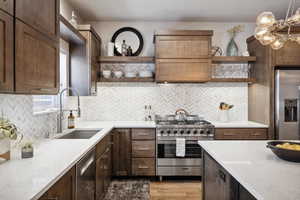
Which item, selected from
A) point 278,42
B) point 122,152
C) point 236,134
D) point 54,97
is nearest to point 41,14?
point 54,97

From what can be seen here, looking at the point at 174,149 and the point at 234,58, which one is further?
the point at 234,58

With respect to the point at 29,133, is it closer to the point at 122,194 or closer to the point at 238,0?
the point at 122,194

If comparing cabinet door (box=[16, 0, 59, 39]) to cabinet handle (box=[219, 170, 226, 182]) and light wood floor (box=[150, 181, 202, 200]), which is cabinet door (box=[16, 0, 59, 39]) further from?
light wood floor (box=[150, 181, 202, 200])

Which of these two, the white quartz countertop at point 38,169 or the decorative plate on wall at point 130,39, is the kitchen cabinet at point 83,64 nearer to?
the decorative plate on wall at point 130,39

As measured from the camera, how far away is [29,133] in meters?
2.07

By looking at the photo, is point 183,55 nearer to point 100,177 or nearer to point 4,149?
point 100,177

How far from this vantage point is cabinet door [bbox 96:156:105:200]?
234 cm

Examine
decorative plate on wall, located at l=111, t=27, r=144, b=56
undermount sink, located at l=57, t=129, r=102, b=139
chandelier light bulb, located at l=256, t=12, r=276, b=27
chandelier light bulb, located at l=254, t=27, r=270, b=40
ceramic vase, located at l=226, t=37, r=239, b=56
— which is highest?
decorative plate on wall, located at l=111, t=27, r=144, b=56

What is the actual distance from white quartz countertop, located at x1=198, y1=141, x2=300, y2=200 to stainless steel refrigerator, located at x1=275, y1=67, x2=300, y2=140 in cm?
157

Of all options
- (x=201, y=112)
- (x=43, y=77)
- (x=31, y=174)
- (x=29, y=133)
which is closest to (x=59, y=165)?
(x=31, y=174)

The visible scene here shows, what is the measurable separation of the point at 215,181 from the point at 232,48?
9.02 ft

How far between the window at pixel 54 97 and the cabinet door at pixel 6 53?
1.14 meters

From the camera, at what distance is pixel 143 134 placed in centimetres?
334

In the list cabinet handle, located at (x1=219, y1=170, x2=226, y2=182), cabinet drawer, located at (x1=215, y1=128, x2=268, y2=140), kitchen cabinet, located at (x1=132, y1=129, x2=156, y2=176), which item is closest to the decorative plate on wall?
kitchen cabinet, located at (x1=132, y1=129, x2=156, y2=176)
